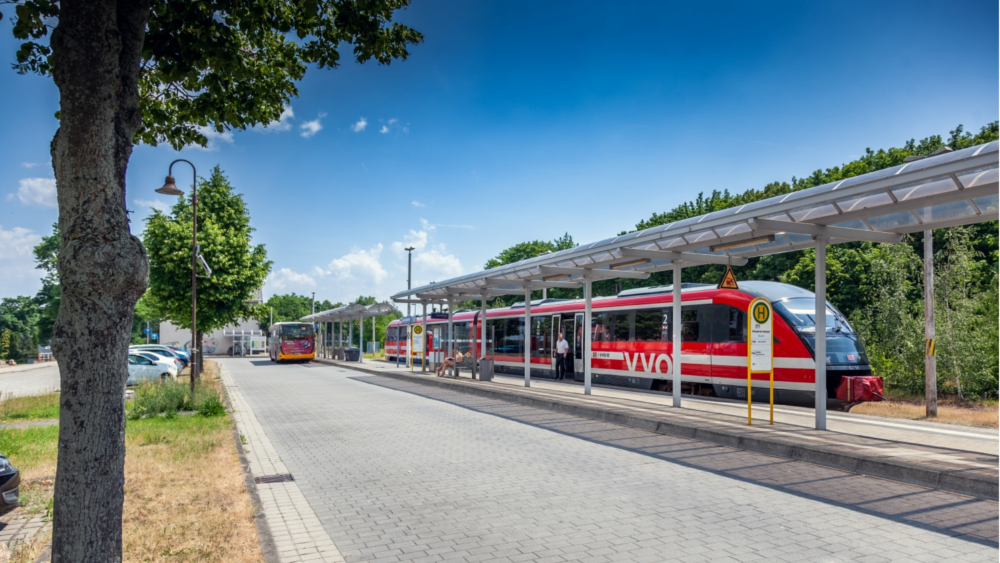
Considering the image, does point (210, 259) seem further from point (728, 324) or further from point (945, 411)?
point (945, 411)

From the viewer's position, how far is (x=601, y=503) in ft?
21.2

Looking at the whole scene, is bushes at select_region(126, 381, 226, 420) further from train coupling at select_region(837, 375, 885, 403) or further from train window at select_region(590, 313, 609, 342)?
train coupling at select_region(837, 375, 885, 403)

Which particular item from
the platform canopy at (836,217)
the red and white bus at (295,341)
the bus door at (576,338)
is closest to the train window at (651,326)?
the platform canopy at (836,217)

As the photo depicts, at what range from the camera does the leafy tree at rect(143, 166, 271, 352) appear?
28.8 metres

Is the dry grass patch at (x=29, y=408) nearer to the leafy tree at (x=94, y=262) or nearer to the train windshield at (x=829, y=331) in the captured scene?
the leafy tree at (x=94, y=262)

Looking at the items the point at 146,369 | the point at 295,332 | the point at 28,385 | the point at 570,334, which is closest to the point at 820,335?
the point at 570,334

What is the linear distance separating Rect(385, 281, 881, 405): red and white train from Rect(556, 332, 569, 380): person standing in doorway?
0.40 metres

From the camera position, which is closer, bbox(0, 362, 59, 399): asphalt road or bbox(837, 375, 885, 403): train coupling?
bbox(837, 375, 885, 403): train coupling

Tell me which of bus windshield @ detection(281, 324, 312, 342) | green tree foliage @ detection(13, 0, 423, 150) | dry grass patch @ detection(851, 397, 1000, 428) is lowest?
dry grass patch @ detection(851, 397, 1000, 428)

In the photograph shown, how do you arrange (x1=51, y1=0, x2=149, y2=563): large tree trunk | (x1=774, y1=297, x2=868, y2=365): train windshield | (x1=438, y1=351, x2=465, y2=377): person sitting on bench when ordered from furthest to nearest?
A: (x1=438, y1=351, x2=465, y2=377): person sitting on bench < (x1=774, y1=297, x2=868, y2=365): train windshield < (x1=51, y1=0, x2=149, y2=563): large tree trunk

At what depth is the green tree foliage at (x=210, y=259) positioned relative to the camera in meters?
28.8

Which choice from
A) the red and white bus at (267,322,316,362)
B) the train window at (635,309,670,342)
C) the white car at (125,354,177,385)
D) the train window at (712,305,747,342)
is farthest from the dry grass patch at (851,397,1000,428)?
the red and white bus at (267,322,316,362)

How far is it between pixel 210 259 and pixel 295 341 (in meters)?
15.9

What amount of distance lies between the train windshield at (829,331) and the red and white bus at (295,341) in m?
36.2
